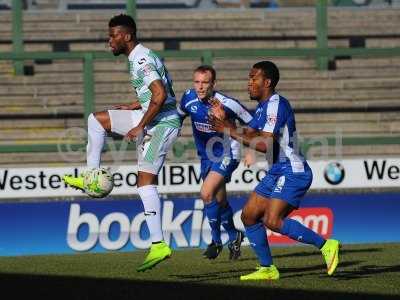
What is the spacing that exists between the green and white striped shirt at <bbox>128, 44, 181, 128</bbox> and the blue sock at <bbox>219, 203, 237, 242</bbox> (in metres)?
Answer: 2.45

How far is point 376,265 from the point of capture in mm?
11516

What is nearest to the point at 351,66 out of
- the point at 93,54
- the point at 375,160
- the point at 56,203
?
the point at 375,160

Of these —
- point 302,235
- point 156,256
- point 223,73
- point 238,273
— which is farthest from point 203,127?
point 223,73

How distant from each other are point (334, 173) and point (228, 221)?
157 inches

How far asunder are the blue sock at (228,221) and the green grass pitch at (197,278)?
1.03 feet

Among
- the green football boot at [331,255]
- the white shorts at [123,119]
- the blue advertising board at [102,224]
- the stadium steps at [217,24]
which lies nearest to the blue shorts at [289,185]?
the green football boot at [331,255]

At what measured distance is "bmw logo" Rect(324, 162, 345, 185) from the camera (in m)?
16.3

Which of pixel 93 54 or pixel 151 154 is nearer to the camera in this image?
pixel 151 154

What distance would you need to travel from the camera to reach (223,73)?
18375mm

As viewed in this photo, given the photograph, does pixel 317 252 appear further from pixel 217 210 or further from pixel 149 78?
pixel 149 78

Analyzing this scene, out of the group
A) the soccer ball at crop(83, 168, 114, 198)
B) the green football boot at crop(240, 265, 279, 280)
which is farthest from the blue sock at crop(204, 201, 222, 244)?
the green football boot at crop(240, 265, 279, 280)

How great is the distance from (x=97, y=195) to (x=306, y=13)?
12352 millimetres

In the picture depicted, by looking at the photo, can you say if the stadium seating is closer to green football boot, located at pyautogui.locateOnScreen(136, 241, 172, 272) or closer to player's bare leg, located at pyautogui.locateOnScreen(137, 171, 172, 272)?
player's bare leg, located at pyautogui.locateOnScreen(137, 171, 172, 272)

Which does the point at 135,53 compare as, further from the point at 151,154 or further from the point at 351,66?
the point at 351,66
